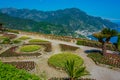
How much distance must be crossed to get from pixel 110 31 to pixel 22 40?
24940 mm

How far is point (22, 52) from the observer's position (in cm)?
4422

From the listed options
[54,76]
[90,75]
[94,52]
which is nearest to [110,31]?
[94,52]

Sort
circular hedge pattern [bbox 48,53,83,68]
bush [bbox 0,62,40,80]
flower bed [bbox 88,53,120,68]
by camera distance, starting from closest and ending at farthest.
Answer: bush [bbox 0,62,40,80] < circular hedge pattern [bbox 48,53,83,68] < flower bed [bbox 88,53,120,68]

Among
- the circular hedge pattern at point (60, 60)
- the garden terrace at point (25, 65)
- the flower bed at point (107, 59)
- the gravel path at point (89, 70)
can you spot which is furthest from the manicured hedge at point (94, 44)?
the garden terrace at point (25, 65)

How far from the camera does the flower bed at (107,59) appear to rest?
36.4 m

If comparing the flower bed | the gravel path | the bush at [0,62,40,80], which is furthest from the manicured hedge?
the bush at [0,62,40,80]

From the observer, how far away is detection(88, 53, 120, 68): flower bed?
3638 cm

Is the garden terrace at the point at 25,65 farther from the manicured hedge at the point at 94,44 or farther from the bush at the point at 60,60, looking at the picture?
the manicured hedge at the point at 94,44

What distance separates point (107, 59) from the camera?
1519 inches

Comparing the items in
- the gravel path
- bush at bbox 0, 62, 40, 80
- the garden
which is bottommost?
the gravel path

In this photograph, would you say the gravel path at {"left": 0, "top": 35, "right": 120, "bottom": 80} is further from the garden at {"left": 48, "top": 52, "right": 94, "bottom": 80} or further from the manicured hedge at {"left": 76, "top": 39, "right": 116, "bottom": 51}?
the manicured hedge at {"left": 76, "top": 39, "right": 116, "bottom": 51}

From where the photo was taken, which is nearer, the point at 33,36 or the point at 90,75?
the point at 90,75

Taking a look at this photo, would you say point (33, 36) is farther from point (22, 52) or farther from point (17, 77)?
point (17, 77)

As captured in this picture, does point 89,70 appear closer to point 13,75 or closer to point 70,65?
point 70,65
